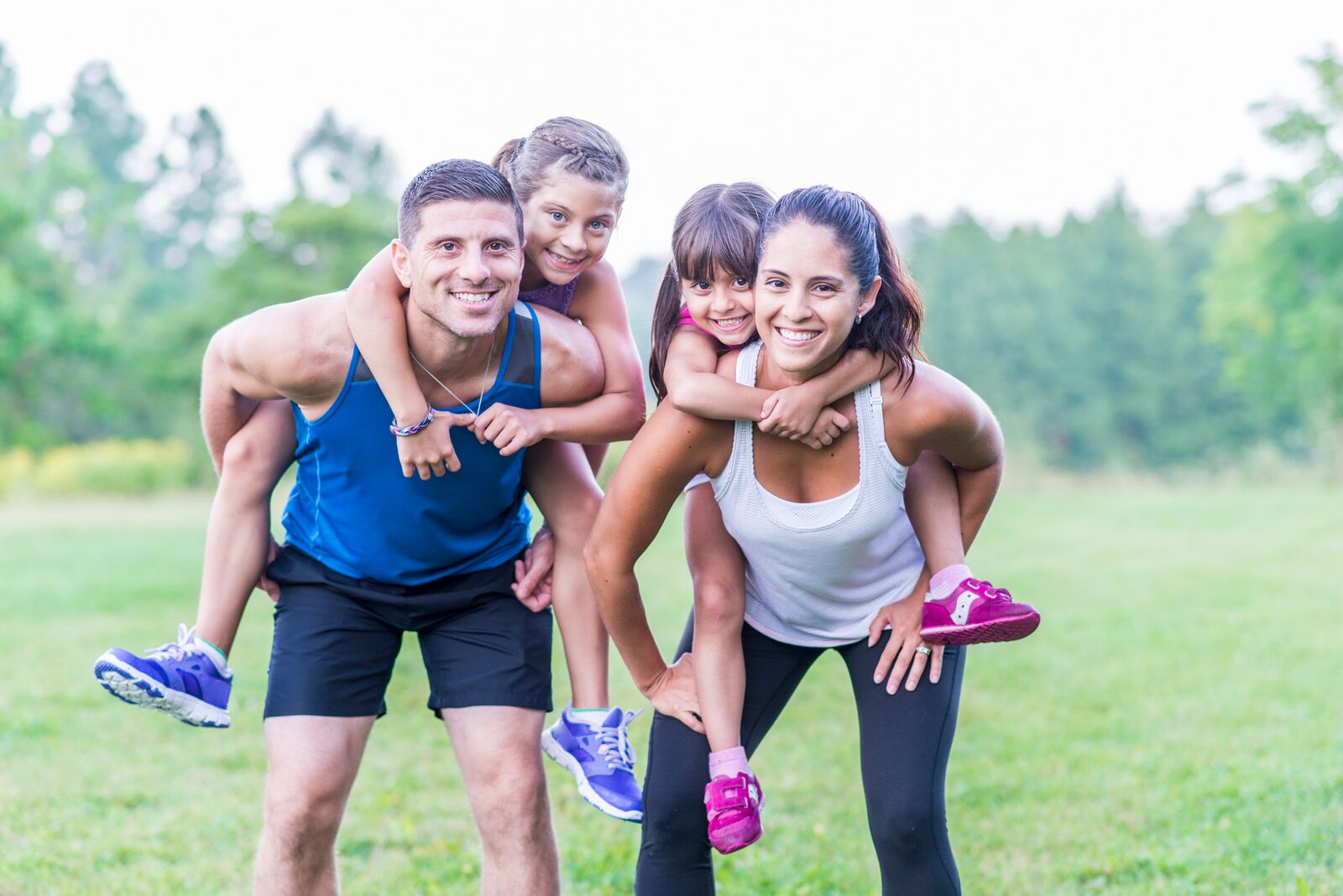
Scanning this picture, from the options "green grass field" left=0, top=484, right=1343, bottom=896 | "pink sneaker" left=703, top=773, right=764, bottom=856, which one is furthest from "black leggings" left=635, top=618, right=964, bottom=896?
"green grass field" left=0, top=484, right=1343, bottom=896

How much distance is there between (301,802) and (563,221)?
1735 millimetres

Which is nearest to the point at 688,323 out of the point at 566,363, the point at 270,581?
the point at 566,363

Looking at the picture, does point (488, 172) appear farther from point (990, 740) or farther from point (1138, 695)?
point (1138, 695)

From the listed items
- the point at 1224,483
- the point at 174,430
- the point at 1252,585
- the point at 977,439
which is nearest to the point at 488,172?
the point at 977,439

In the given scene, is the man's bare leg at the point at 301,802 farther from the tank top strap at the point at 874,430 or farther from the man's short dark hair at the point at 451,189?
the tank top strap at the point at 874,430

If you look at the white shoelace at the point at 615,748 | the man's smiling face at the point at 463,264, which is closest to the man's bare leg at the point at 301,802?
the white shoelace at the point at 615,748

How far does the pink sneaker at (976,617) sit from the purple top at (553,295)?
140cm

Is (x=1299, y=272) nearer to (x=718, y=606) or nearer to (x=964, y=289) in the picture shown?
(x=964, y=289)

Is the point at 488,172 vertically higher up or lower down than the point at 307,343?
higher up

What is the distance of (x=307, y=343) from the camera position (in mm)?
3305

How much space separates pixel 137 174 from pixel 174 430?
23.2 m

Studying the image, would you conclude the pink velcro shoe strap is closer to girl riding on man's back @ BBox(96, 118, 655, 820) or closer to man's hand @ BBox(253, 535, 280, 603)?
girl riding on man's back @ BBox(96, 118, 655, 820)

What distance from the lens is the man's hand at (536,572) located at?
12.2ft

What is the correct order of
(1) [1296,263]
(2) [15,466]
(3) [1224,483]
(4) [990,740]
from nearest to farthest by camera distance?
(4) [990,740] → (3) [1224,483] → (2) [15,466] → (1) [1296,263]
